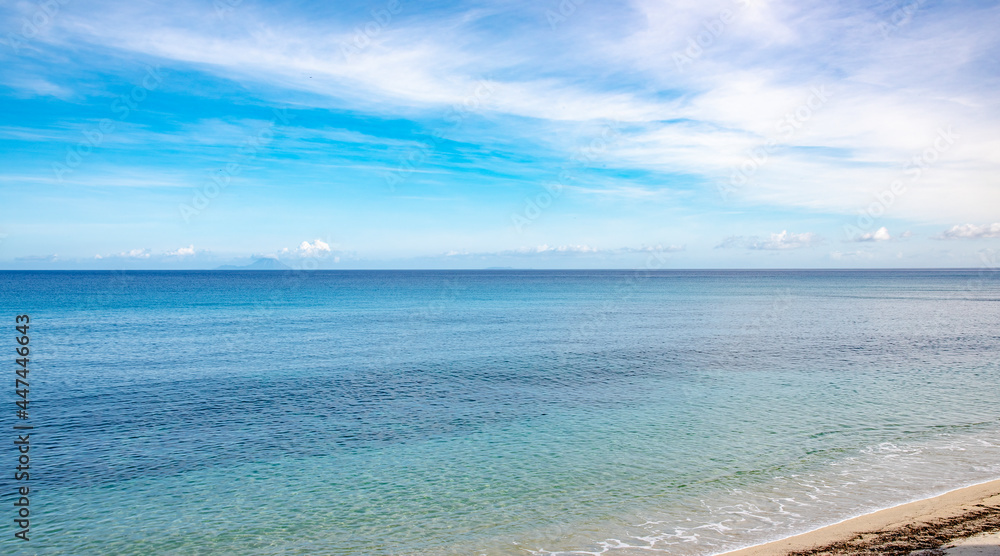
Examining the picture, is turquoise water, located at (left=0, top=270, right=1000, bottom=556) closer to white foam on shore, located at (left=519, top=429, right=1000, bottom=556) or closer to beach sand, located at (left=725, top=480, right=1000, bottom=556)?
white foam on shore, located at (left=519, top=429, right=1000, bottom=556)

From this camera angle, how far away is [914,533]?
1306cm

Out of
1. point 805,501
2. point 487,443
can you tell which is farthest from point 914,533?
point 487,443

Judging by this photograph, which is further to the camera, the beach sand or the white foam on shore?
the white foam on shore

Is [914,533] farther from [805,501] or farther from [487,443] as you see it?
[487,443]

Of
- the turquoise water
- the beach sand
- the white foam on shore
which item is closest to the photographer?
the beach sand

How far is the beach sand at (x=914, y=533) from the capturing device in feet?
40.1

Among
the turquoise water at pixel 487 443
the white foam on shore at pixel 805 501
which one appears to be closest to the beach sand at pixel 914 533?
the white foam on shore at pixel 805 501

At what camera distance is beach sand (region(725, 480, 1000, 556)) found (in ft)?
40.1

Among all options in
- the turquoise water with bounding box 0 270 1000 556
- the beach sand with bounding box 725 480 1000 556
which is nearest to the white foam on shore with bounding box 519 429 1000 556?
the turquoise water with bounding box 0 270 1000 556

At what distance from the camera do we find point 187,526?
1434 centimetres

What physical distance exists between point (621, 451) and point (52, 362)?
3656cm

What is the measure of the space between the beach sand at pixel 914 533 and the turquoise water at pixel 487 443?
0.65 meters

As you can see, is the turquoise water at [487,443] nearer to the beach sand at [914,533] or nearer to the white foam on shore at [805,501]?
the white foam on shore at [805,501]

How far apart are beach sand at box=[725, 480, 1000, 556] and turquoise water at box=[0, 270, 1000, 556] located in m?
0.65
